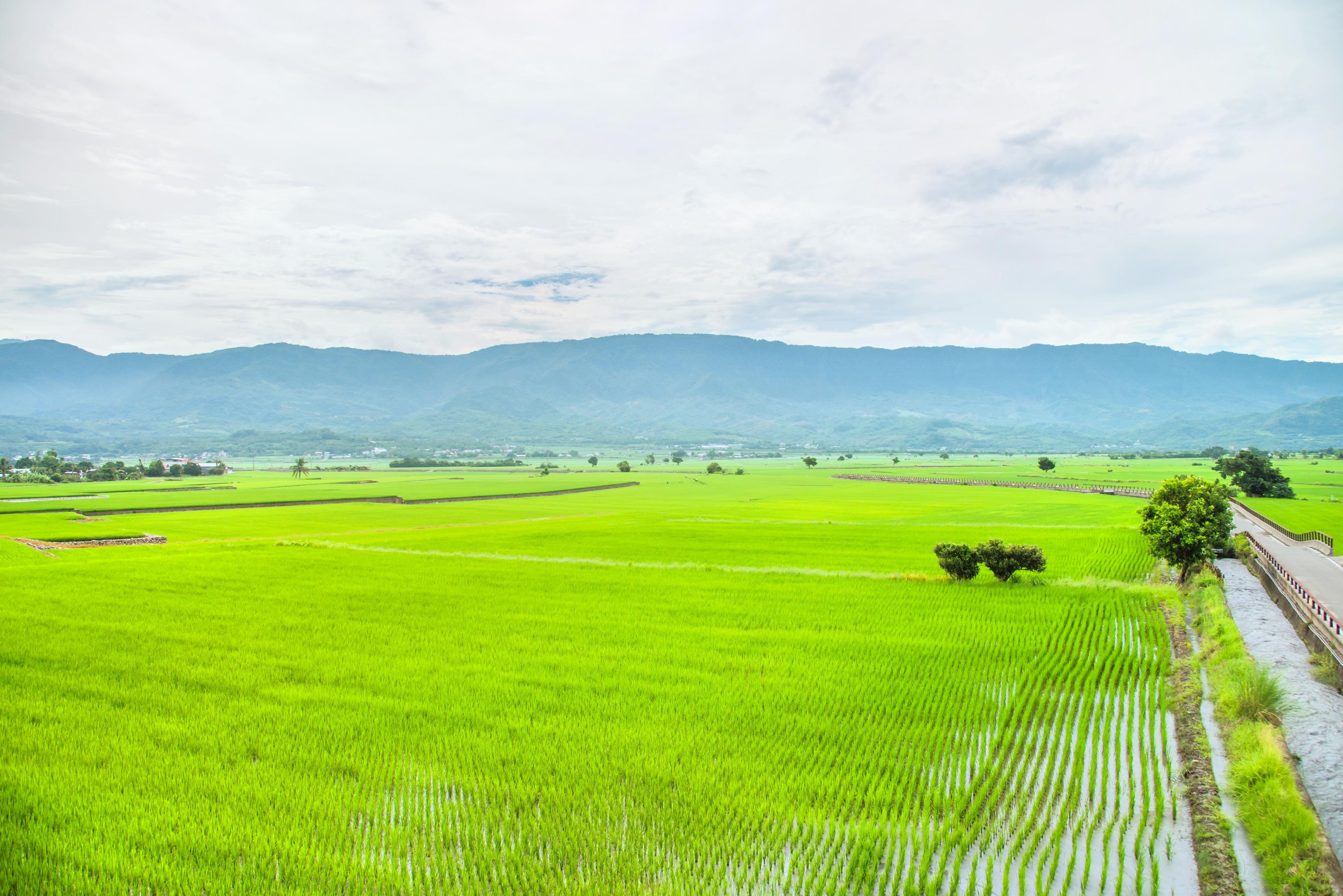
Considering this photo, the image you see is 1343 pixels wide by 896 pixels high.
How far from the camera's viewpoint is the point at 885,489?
3364 inches

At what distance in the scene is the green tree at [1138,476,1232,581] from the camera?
2420cm

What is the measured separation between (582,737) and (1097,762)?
25.5 feet

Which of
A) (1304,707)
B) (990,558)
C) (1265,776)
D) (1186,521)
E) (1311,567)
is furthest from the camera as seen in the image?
(1311,567)

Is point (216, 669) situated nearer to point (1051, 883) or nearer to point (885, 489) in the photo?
point (1051, 883)

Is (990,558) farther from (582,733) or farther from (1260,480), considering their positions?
(1260,480)

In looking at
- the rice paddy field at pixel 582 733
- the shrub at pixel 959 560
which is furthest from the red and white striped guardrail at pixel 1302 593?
the shrub at pixel 959 560

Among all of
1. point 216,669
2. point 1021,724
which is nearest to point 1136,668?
point 1021,724

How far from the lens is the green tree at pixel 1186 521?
79.4ft

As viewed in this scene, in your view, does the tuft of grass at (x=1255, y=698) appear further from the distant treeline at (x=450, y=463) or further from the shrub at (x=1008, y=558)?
the distant treeline at (x=450, y=463)

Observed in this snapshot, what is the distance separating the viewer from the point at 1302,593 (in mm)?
20516

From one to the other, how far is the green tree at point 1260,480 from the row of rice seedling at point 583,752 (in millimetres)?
60823

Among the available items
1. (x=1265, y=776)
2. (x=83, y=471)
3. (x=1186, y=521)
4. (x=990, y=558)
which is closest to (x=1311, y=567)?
(x=1186, y=521)

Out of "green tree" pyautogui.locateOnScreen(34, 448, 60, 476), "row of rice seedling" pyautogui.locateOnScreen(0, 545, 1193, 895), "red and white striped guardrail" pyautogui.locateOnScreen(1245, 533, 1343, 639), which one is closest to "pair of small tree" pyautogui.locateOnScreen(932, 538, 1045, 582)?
"row of rice seedling" pyautogui.locateOnScreen(0, 545, 1193, 895)

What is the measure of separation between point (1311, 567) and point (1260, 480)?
1821 inches
